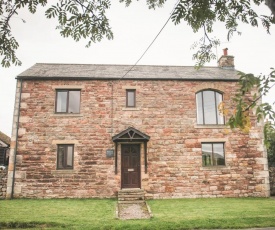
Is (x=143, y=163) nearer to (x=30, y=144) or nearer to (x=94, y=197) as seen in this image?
(x=94, y=197)

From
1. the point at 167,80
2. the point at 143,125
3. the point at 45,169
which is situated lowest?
the point at 45,169

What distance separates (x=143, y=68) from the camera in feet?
56.2

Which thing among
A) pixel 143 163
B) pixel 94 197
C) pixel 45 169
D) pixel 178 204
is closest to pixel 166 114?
pixel 143 163

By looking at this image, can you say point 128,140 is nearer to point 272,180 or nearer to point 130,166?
point 130,166

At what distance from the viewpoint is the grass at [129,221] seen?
8.30m

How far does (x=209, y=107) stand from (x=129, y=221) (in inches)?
347

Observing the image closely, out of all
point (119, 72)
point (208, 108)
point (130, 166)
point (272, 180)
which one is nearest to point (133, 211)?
point (130, 166)

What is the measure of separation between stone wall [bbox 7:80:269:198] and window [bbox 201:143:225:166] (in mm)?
294

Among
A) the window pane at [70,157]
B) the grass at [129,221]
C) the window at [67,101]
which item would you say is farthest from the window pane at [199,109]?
the window pane at [70,157]

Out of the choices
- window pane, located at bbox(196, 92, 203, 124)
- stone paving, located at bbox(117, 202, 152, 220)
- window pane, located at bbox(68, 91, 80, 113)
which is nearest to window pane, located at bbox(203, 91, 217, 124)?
window pane, located at bbox(196, 92, 203, 124)

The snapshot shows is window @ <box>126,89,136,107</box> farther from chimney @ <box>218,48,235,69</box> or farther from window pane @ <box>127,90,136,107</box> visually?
chimney @ <box>218,48,235,69</box>

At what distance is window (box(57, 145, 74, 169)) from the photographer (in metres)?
13.9

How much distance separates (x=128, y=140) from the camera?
1395 cm

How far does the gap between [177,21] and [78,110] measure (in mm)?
11114
